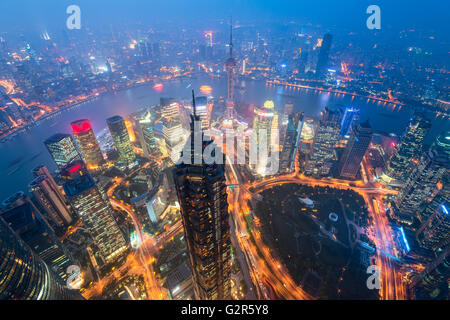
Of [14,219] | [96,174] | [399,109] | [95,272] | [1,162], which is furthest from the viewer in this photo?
[399,109]

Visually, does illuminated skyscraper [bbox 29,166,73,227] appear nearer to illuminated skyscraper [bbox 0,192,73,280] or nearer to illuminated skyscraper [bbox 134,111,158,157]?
illuminated skyscraper [bbox 0,192,73,280]

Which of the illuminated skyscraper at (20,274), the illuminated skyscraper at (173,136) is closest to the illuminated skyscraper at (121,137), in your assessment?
the illuminated skyscraper at (173,136)

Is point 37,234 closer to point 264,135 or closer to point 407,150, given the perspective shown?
point 264,135

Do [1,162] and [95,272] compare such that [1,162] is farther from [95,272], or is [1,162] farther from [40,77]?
[40,77]

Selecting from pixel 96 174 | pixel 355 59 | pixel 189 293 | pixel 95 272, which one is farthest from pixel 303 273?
pixel 355 59

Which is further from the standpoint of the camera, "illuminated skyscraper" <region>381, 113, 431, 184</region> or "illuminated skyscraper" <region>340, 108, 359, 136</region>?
"illuminated skyscraper" <region>340, 108, 359, 136</region>

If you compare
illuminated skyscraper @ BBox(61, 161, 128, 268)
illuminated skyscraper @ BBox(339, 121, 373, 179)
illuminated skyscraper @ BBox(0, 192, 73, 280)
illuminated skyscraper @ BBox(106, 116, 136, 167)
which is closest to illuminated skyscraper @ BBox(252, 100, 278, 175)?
illuminated skyscraper @ BBox(339, 121, 373, 179)
